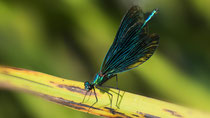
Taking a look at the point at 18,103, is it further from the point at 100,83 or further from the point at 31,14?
the point at 31,14

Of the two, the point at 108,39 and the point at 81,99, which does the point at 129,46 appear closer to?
the point at 108,39

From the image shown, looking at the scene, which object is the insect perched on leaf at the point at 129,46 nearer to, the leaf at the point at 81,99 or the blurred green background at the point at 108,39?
the blurred green background at the point at 108,39

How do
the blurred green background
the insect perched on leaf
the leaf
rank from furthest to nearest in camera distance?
the blurred green background < the insect perched on leaf < the leaf

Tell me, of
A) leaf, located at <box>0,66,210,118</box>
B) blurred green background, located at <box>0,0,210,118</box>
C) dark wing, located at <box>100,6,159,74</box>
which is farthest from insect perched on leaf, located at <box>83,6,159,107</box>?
leaf, located at <box>0,66,210,118</box>

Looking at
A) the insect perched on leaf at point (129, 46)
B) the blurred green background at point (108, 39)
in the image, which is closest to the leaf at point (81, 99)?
the insect perched on leaf at point (129, 46)

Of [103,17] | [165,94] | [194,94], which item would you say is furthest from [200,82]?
[103,17]

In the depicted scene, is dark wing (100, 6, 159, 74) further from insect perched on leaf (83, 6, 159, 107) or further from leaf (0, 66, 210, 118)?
leaf (0, 66, 210, 118)
